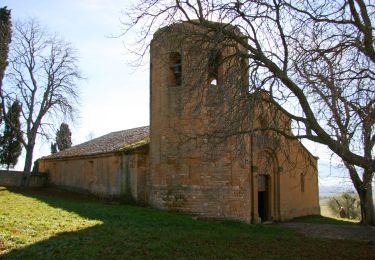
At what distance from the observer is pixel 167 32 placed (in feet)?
38.3

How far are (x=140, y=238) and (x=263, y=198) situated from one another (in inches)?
535

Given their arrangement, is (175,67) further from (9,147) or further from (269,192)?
(9,147)

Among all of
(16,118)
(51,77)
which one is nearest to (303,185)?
(51,77)

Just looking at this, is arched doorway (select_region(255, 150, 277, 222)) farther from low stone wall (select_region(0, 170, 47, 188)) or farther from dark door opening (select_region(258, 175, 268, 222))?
low stone wall (select_region(0, 170, 47, 188))

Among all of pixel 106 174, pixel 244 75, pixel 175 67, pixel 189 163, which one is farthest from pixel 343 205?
pixel 244 75

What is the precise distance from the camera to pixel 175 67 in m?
20.2

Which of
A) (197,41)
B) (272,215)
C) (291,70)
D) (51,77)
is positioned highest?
(51,77)

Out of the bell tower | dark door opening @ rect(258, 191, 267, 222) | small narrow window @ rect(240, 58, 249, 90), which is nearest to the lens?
small narrow window @ rect(240, 58, 249, 90)

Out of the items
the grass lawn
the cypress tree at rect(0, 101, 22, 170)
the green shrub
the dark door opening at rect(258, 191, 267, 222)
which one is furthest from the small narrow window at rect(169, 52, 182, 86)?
the green shrub

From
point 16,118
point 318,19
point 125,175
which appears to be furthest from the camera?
point 16,118

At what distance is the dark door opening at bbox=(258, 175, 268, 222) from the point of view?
23.8m

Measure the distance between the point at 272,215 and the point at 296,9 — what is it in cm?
1605

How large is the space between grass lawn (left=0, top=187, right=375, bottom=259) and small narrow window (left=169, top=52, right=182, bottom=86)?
6554mm

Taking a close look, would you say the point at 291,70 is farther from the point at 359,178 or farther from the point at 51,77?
the point at 51,77
